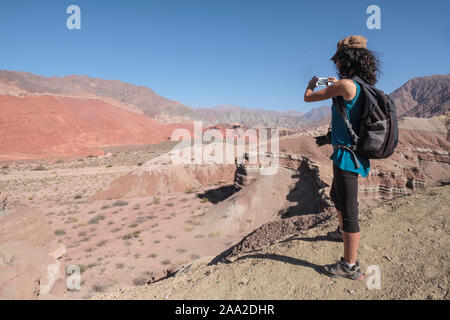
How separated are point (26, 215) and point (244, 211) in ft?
27.9

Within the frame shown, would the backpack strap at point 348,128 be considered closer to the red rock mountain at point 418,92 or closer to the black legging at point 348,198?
the black legging at point 348,198

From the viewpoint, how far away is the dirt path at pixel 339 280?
2189mm

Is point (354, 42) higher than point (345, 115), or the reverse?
point (354, 42)

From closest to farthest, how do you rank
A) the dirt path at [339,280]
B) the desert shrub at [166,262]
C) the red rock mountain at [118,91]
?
the dirt path at [339,280]
the desert shrub at [166,262]
the red rock mountain at [118,91]

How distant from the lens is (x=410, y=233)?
296 cm

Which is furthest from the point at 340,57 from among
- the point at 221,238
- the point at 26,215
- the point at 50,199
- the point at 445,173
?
the point at 50,199

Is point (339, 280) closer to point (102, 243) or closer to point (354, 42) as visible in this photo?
point (354, 42)

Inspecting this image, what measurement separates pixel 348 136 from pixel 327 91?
443 mm

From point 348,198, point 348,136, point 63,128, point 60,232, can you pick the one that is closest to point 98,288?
point 60,232

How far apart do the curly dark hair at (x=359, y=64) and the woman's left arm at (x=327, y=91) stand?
0.50 feet

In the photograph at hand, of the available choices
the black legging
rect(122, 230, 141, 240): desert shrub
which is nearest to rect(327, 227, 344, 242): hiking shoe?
the black legging

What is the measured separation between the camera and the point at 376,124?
6.36ft

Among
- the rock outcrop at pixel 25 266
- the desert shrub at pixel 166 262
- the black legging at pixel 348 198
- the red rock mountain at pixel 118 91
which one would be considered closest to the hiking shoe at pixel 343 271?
the black legging at pixel 348 198

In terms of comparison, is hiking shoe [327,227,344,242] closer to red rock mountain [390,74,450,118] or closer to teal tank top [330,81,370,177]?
teal tank top [330,81,370,177]
